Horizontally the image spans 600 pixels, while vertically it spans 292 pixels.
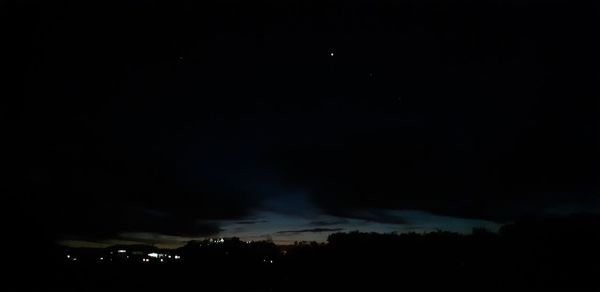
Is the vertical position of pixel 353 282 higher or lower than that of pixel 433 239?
lower

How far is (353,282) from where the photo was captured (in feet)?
126

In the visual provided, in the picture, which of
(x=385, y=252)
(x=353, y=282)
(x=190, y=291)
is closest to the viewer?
(x=190, y=291)

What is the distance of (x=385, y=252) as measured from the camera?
46219 mm

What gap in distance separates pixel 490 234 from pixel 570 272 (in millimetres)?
15696

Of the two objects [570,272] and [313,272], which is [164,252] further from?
[570,272]

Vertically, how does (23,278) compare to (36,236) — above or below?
below

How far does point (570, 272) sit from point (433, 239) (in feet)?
63.8

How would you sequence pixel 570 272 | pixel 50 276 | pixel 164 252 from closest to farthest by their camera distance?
pixel 50 276 → pixel 570 272 → pixel 164 252

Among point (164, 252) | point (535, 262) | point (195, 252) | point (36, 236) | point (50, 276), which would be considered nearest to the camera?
point (36, 236)

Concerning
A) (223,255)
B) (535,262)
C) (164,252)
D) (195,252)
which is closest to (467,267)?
Answer: (535,262)

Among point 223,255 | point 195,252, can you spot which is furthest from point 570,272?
point 195,252

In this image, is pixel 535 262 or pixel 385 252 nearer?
pixel 535 262

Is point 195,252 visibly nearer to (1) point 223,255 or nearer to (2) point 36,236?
(1) point 223,255

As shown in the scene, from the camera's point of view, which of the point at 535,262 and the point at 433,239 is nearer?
the point at 535,262
